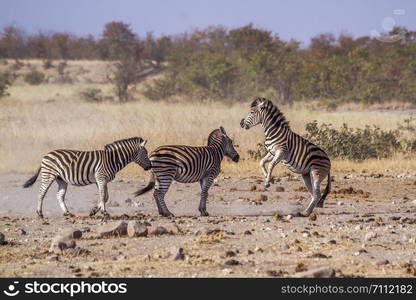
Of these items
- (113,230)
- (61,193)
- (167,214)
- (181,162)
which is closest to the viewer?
(113,230)

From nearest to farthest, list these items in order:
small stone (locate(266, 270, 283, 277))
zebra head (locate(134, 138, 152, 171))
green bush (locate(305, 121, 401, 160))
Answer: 1. small stone (locate(266, 270, 283, 277))
2. zebra head (locate(134, 138, 152, 171))
3. green bush (locate(305, 121, 401, 160))

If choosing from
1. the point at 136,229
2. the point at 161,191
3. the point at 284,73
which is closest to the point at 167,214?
the point at 161,191

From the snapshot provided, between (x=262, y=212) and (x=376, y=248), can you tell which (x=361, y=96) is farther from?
(x=376, y=248)

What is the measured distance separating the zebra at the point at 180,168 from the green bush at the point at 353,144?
6.16 metres

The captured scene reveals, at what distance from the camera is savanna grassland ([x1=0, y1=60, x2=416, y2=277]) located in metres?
7.91

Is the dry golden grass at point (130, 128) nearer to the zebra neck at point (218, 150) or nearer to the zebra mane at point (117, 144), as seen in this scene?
the zebra neck at point (218, 150)

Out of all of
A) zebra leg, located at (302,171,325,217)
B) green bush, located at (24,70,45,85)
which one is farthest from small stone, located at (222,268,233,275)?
green bush, located at (24,70,45,85)

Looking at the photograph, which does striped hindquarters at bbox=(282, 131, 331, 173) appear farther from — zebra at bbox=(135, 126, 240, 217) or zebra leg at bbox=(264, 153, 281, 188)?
zebra at bbox=(135, 126, 240, 217)

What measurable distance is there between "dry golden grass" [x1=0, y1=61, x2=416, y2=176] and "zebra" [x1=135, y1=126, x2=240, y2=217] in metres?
3.90

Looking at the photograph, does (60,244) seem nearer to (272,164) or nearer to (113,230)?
(113,230)

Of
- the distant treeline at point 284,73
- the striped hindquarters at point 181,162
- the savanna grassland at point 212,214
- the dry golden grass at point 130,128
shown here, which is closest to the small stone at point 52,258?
the savanna grassland at point 212,214

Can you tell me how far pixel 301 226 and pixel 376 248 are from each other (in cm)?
169

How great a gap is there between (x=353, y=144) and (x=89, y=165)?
7.96 m

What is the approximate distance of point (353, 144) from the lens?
18031 millimetres
